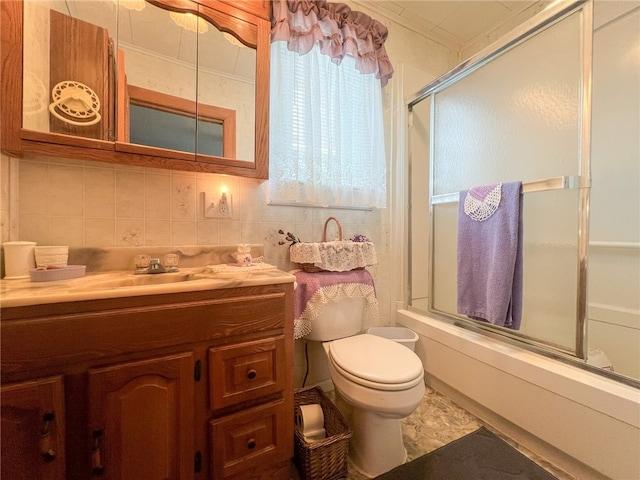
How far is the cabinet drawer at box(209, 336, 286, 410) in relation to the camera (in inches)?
33.9

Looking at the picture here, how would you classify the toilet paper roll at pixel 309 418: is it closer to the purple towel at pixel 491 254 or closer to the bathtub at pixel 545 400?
the bathtub at pixel 545 400

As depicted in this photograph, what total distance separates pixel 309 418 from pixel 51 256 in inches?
46.7

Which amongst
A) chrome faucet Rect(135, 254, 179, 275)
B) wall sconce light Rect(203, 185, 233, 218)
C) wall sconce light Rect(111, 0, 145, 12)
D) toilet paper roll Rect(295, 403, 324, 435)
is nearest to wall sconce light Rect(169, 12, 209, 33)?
wall sconce light Rect(111, 0, 145, 12)

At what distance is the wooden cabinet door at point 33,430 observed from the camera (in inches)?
25.3

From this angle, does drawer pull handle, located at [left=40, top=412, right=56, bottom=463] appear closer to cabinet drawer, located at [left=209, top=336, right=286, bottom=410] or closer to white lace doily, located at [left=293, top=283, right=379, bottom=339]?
cabinet drawer, located at [left=209, top=336, right=286, bottom=410]

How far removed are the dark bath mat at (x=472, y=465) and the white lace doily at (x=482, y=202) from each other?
1064 mm

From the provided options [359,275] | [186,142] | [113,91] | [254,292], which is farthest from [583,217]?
[113,91]

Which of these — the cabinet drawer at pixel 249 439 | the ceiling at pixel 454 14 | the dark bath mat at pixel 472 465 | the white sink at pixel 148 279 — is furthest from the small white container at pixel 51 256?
the ceiling at pixel 454 14

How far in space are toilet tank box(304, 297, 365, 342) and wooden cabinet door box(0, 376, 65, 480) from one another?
882mm

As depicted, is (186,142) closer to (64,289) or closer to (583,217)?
(64,289)

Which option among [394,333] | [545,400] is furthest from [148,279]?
[545,400]

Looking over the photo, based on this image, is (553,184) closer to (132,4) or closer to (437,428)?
(437,428)

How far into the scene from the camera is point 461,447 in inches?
47.6

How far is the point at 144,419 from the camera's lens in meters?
0.77
